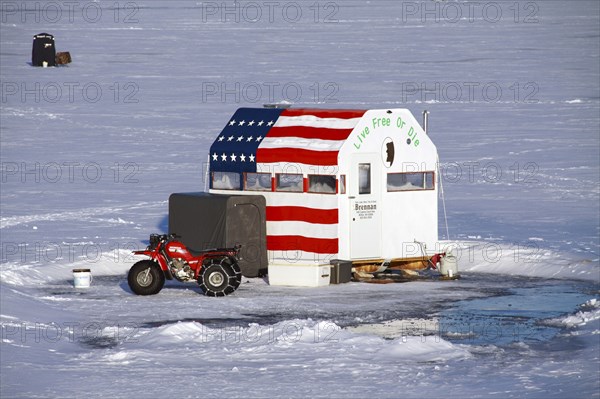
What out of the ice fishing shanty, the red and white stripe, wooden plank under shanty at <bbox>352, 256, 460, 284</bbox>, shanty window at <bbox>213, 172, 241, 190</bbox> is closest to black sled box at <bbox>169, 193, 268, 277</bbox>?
the ice fishing shanty

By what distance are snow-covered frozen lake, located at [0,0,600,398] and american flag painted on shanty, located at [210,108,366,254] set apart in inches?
41.6

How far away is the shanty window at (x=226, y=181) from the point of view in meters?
21.8

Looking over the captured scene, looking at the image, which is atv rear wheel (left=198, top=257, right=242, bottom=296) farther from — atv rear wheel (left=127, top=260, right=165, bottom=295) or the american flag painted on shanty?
the american flag painted on shanty

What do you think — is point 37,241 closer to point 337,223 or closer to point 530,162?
point 337,223

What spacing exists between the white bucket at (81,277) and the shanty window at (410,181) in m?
5.07

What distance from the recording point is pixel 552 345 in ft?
A: 51.1

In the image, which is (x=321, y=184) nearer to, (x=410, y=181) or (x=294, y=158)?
(x=294, y=158)

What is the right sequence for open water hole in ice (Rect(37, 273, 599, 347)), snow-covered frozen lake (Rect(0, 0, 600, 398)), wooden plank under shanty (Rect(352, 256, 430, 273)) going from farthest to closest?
wooden plank under shanty (Rect(352, 256, 430, 273)) → open water hole in ice (Rect(37, 273, 599, 347)) → snow-covered frozen lake (Rect(0, 0, 600, 398))

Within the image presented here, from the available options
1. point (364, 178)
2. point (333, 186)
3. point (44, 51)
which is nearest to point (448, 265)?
point (364, 178)

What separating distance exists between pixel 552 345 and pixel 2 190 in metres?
18.4

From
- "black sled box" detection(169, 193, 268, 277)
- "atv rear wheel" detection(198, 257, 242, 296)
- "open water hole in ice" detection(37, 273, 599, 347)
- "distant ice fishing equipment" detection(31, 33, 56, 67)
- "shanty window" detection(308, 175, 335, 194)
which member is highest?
"distant ice fishing equipment" detection(31, 33, 56, 67)

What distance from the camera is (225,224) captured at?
66.7ft

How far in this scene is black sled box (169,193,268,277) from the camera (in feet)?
66.9

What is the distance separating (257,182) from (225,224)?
4.89 feet
